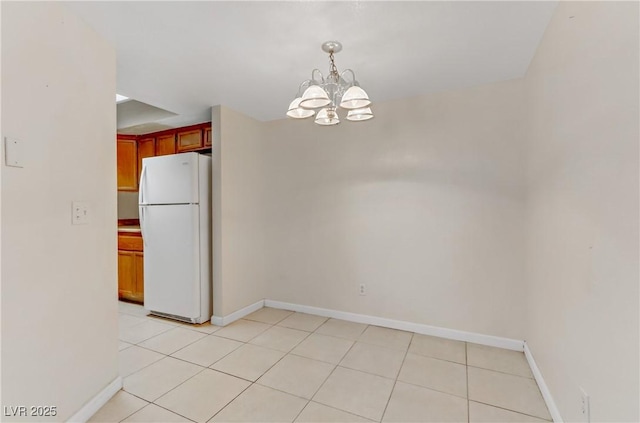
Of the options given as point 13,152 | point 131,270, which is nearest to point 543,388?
point 13,152

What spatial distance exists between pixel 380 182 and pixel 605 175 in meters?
1.88

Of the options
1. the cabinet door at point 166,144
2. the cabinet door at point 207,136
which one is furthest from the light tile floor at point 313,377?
the cabinet door at point 166,144

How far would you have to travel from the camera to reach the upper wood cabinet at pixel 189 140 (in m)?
3.55

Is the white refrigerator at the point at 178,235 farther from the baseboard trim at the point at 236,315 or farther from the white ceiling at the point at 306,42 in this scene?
the white ceiling at the point at 306,42

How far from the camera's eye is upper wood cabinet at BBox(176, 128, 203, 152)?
355 cm

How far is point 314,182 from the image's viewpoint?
10.8 ft

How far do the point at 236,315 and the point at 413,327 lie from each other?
1.85 meters

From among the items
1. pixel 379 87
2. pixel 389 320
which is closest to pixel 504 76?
pixel 379 87

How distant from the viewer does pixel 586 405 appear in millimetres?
1253

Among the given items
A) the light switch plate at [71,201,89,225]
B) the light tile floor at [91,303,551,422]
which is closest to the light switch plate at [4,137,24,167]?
the light switch plate at [71,201,89,225]

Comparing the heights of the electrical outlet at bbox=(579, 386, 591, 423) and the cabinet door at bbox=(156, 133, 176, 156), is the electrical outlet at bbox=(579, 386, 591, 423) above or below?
below

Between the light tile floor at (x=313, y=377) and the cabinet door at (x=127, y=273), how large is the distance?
98 centimetres

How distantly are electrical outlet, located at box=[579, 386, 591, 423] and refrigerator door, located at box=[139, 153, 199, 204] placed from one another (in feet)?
10.2

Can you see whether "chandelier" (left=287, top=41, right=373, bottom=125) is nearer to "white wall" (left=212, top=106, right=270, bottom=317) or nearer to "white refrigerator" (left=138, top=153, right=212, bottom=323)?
"white wall" (left=212, top=106, right=270, bottom=317)
